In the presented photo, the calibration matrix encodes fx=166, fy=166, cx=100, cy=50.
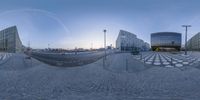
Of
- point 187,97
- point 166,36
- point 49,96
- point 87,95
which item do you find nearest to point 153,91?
point 187,97

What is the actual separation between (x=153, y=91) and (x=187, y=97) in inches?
44.0

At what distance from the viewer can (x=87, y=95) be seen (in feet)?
17.9

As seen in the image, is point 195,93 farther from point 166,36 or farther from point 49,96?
point 166,36

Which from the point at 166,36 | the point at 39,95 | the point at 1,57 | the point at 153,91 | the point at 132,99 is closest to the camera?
the point at 132,99

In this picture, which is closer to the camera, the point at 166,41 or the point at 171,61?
the point at 171,61

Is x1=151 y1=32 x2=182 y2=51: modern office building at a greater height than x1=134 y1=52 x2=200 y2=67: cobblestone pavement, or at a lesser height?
greater

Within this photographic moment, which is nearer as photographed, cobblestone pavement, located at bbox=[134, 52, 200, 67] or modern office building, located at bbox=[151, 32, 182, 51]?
cobblestone pavement, located at bbox=[134, 52, 200, 67]

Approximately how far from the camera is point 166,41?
9081 centimetres

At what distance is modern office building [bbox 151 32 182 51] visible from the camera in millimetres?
88938

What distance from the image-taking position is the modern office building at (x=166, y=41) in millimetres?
88938

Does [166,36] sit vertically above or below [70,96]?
above

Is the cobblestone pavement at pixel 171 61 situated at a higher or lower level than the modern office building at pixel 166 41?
lower

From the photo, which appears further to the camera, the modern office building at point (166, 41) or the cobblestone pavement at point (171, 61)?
the modern office building at point (166, 41)

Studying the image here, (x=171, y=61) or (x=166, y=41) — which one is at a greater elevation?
(x=166, y=41)
